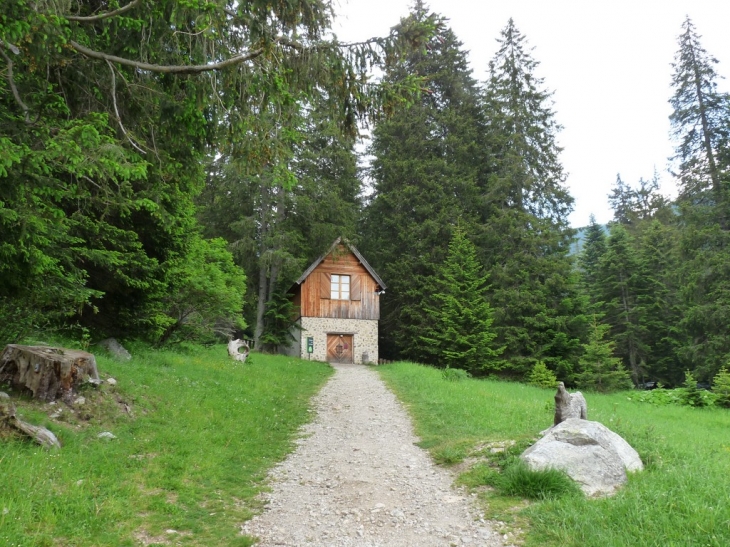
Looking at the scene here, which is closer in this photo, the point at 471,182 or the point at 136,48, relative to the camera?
the point at 136,48

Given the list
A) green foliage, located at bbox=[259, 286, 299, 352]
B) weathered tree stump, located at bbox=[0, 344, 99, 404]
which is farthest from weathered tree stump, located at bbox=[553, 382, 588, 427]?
green foliage, located at bbox=[259, 286, 299, 352]

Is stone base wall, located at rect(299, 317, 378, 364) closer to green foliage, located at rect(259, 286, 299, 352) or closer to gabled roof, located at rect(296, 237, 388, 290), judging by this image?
green foliage, located at rect(259, 286, 299, 352)

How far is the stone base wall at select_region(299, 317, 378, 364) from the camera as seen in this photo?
2516 centimetres

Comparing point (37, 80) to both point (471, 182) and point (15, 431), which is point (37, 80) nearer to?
point (15, 431)

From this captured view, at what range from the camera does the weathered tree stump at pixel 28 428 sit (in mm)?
5207

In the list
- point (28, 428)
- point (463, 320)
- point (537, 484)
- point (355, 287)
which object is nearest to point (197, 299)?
point (28, 428)

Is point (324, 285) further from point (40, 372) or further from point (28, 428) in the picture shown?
point (28, 428)

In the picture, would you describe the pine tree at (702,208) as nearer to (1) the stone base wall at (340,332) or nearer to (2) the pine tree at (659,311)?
(2) the pine tree at (659,311)

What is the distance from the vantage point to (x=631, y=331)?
99.8ft

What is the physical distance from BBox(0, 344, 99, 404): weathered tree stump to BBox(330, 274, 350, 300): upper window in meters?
19.3

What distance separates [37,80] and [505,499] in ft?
23.0

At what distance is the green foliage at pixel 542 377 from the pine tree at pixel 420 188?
666cm

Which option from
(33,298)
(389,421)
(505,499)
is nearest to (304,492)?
(505,499)

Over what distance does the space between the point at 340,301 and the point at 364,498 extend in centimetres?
2083
